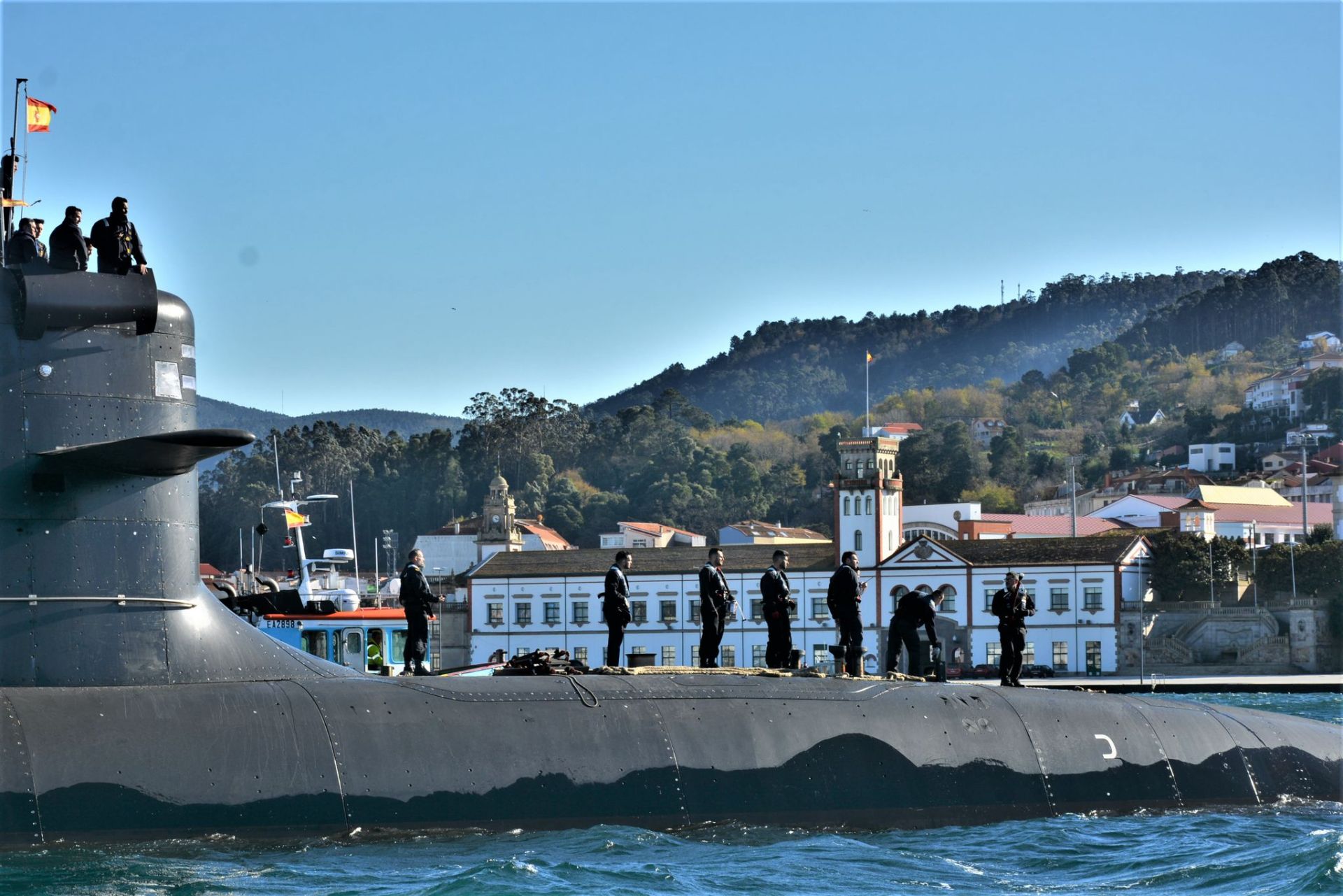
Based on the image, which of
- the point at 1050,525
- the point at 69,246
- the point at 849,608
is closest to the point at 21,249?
the point at 69,246

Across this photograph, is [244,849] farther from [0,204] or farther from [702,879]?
[0,204]

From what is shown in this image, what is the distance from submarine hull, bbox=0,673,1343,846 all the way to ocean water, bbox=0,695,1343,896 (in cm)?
24

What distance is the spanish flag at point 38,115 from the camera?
16.9 m

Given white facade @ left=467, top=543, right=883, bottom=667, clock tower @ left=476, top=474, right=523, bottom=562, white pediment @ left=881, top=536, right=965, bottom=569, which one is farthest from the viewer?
clock tower @ left=476, top=474, right=523, bottom=562

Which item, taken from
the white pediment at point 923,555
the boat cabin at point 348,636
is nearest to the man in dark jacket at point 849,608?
the boat cabin at point 348,636

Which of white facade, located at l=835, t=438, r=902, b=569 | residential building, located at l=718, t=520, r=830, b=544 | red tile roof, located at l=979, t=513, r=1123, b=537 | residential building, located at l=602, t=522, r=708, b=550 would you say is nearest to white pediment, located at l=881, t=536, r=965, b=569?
white facade, located at l=835, t=438, r=902, b=569

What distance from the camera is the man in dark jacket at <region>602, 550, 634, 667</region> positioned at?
19.4 metres

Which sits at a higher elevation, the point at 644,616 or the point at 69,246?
the point at 69,246

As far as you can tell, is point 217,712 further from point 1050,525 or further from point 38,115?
point 1050,525

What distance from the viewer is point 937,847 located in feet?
56.2

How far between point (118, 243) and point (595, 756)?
6.41 meters

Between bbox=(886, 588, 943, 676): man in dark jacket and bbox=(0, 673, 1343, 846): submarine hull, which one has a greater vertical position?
bbox=(886, 588, 943, 676): man in dark jacket

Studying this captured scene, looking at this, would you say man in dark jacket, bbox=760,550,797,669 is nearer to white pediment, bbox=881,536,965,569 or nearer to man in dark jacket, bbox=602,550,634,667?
man in dark jacket, bbox=602,550,634,667

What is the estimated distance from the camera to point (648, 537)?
145 meters
